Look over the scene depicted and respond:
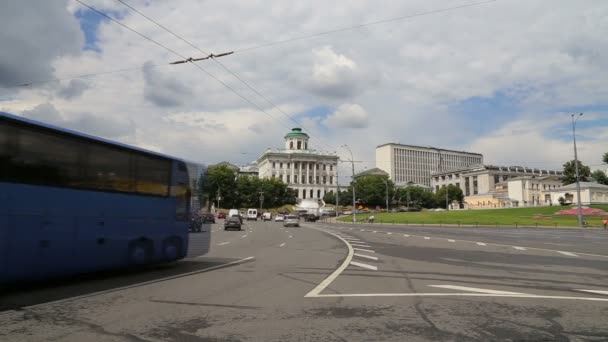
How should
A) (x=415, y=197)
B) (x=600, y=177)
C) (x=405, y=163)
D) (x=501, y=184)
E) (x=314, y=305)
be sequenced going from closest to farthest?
(x=314, y=305) → (x=600, y=177) → (x=501, y=184) → (x=415, y=197) → (x=405, y=163)

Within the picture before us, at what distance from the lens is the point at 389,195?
466ft

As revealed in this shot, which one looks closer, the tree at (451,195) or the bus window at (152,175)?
the bus window at (152,175)

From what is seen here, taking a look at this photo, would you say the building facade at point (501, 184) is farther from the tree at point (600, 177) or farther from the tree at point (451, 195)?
the tree at point (600, 177)

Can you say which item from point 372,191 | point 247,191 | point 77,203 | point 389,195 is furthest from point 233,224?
point 389,195

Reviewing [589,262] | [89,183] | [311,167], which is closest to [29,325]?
[89,183]

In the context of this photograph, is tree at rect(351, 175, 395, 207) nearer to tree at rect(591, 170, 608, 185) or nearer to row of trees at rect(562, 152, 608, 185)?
row of trees at rect(562, 152, 608, 185)

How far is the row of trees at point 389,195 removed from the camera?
139 metres

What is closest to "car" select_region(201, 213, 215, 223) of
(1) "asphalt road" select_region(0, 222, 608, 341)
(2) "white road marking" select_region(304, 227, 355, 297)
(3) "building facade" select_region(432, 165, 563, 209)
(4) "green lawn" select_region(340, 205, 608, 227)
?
(1) "asphalt road" select_region(0, 222, 608, 341)

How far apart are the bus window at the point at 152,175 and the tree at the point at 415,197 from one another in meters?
139

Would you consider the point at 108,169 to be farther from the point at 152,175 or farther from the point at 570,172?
the point at 570,172

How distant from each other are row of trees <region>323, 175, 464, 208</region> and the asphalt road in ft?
391

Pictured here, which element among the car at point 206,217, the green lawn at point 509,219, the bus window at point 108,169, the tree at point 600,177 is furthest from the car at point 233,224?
the tree at point 600,177

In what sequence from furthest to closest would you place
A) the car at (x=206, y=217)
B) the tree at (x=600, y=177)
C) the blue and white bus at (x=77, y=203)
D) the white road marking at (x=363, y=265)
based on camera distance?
the tree at (x=600, y=177), the car at (x=206, y=217), the white road marking at (x=363, y=265), the blue and white bus at (x=77, y=203)

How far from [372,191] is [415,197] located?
2326 cm
